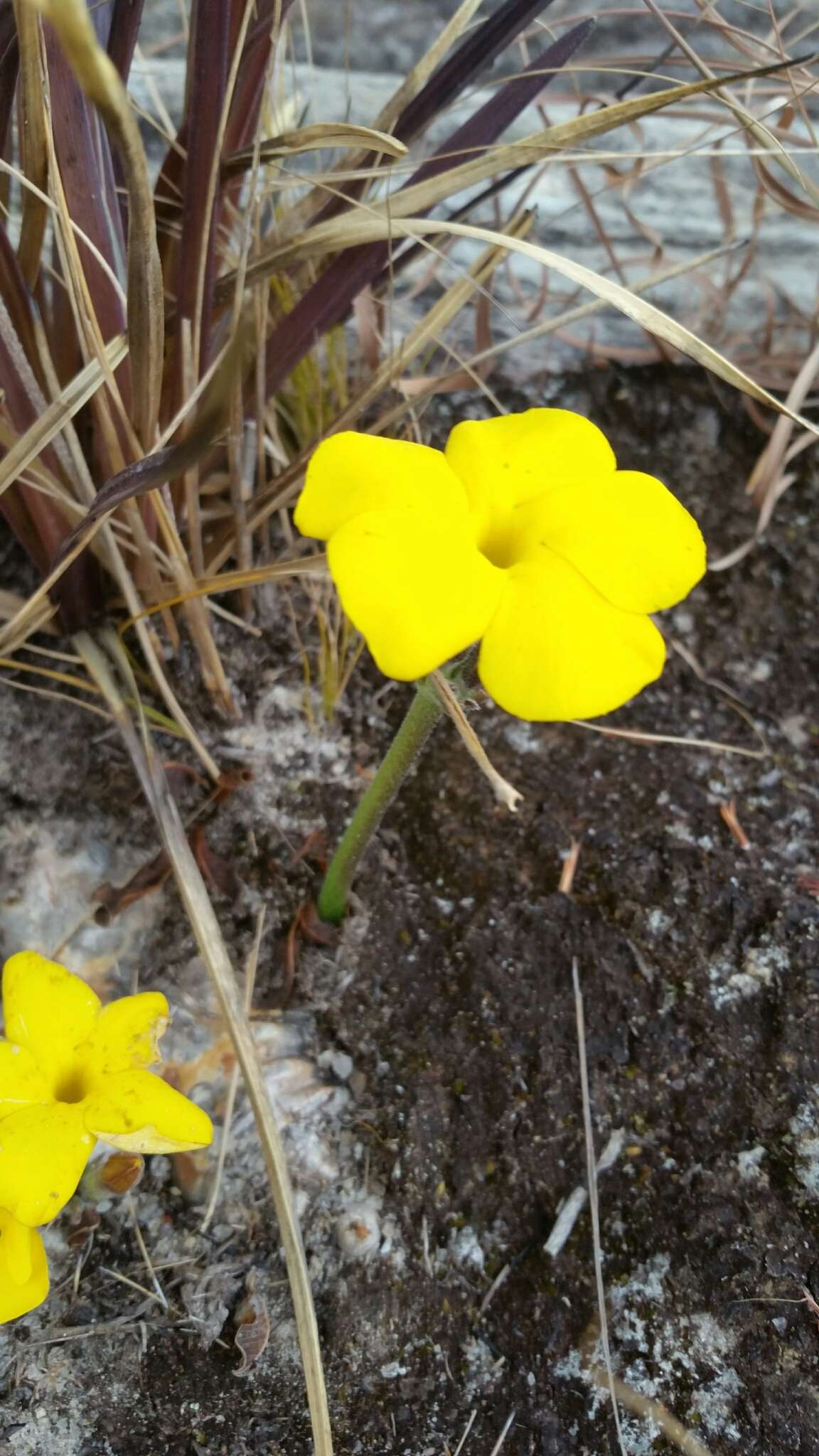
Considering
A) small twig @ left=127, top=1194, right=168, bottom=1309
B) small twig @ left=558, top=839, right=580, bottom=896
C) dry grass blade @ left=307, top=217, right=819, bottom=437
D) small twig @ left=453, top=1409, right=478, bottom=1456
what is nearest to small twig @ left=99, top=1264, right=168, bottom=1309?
small twig @ left=127, top=1194, right=168, bottom=1309

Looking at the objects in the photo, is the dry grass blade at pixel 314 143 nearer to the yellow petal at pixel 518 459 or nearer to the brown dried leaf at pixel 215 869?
the yellow petal at pixel 518 459

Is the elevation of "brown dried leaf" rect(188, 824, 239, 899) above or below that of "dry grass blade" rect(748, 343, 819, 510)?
below

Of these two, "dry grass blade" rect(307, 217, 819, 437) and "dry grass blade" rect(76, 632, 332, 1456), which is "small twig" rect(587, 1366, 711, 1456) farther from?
"dry grass blade" rect(307, 217, 819, 437)

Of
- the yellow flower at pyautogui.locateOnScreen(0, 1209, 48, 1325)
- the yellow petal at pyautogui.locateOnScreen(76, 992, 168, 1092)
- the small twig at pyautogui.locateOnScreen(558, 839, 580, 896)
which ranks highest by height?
the yellow petal at pyautogui.locateOnScreen(76, 992, 168, 1092)

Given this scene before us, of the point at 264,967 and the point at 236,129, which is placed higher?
the point at 236,129

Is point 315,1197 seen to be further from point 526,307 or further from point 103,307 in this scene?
point 526,307

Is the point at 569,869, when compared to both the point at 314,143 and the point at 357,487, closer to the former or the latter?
the point at 357,487

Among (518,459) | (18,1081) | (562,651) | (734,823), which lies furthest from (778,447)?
(18,1081)

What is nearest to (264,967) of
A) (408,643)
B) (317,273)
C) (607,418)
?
(408,643)
